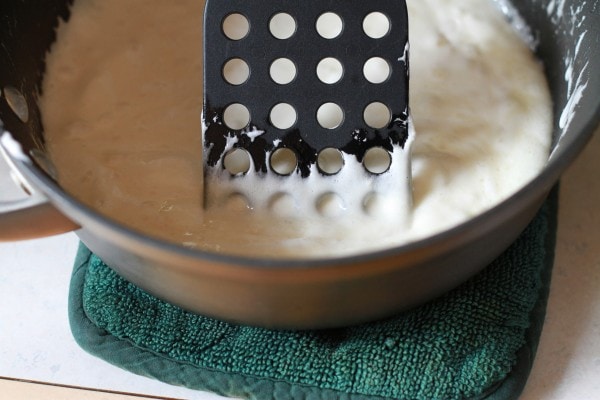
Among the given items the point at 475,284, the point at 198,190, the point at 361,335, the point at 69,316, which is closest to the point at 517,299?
the point at 475,284

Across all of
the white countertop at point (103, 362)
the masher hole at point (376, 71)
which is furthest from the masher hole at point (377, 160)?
the white countertop at point (103, 362)

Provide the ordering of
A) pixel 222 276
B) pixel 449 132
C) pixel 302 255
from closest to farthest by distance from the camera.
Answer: pixel 222 276 → pixel 302 255 → pixel 449 132

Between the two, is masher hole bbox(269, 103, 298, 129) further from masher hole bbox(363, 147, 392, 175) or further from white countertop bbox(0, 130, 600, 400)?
white countertop bbox(0, 130, 600, 400)

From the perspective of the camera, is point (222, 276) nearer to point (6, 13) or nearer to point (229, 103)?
point (229, 103)

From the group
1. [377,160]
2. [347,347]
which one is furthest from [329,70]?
[347,347]

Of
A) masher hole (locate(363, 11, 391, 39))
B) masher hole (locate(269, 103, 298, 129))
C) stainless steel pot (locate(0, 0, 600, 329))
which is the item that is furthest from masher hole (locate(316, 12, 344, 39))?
stainless steel pot (locate(0, 0, 600, 329))

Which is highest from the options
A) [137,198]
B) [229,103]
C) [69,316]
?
[229,103]

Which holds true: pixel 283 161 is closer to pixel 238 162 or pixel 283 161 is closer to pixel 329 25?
pixel 238 162
